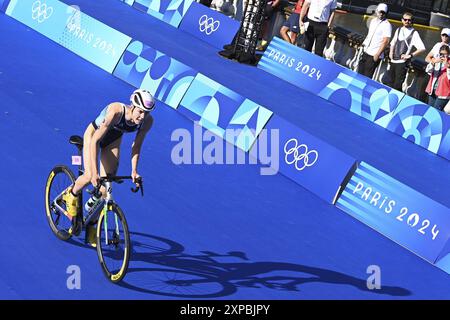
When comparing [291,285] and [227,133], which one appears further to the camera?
[227,133]

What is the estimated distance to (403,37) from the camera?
16.2m

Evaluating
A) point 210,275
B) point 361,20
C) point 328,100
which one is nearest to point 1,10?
point 328,100

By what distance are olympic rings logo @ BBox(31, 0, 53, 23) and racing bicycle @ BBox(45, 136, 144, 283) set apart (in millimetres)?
9052

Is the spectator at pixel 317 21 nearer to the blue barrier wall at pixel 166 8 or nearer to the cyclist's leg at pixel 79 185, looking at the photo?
the blue barrier wall at pixel 166 8

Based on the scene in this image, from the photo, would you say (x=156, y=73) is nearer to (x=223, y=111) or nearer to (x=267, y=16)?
(x=223, y=111)

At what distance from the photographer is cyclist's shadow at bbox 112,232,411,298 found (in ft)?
27.2

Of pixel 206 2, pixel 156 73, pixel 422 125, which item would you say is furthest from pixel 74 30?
pixel 422 125

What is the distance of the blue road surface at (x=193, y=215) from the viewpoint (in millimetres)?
8445

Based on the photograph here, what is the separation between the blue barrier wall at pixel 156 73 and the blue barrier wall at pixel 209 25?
3689 mm

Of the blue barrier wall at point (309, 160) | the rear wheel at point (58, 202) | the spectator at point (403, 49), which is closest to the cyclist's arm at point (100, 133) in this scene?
the rear wheel at point (58, 202)

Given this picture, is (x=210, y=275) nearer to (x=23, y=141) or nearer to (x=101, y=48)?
(x=23, y=141)

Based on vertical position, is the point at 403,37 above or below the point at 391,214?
above

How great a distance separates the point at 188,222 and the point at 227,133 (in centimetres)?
353

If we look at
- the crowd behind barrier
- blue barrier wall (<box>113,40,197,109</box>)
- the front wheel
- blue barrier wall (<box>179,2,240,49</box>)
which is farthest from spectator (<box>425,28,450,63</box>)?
the front wheel
